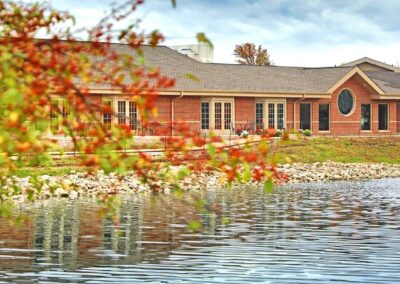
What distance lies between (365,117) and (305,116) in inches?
208

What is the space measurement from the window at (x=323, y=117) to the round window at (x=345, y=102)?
3.60ft

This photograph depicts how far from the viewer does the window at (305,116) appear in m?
57.1

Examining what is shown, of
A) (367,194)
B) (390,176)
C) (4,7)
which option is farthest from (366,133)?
(4,7)

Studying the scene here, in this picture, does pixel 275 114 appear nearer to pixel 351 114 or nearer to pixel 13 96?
pixel 351 114

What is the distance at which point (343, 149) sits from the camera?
52625 mm

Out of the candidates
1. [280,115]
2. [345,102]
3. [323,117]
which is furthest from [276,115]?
[345,102]

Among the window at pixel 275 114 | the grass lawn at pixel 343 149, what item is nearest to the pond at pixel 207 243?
the grass lawn at pixel 343 149

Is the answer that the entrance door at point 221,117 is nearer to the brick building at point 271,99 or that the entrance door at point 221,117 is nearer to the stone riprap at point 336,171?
the brick building at point 271,99

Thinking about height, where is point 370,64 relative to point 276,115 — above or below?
above

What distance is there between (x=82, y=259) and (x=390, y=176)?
3033cm

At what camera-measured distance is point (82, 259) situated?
1752cm

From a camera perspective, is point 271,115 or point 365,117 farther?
point 365,117

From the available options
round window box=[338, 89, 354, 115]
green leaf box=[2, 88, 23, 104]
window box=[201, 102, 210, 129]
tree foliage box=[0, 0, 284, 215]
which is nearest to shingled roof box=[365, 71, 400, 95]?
round window box=[338, 89, 354, 115]

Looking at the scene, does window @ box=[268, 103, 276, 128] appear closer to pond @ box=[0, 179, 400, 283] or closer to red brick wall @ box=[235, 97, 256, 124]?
red brick wall @ box=[235, 97, 256, 124]
